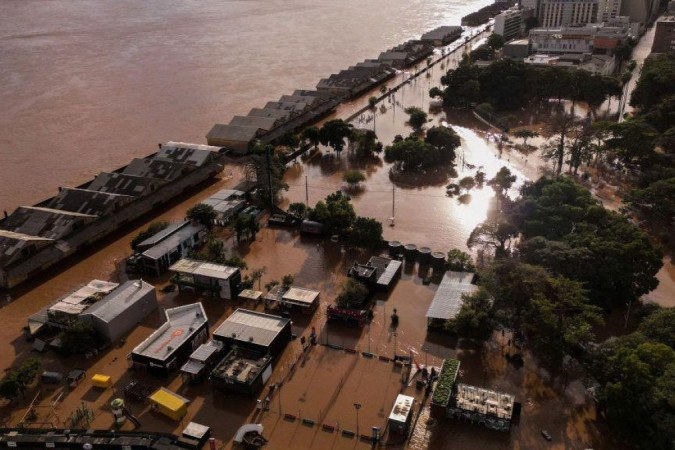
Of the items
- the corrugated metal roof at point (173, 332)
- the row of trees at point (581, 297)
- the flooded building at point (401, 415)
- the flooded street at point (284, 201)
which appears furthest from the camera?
the corrugated metal roof at point (173, 332)

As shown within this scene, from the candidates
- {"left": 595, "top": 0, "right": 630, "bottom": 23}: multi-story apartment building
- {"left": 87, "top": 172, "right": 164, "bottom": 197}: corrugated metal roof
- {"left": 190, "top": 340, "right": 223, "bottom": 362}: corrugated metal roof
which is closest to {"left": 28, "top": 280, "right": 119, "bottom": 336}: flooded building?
{"left": 190, "top": 340, "right": 223, "bottom": 362}: corrugated metal roof

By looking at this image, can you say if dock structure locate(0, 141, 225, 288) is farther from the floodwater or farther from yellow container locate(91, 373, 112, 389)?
yellow container locate(91, 373, 112, 389)

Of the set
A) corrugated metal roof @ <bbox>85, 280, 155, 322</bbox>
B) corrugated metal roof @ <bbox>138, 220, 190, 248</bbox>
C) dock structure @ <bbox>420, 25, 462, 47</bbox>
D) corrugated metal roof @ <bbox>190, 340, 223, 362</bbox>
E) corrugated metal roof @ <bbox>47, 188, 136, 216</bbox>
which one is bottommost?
corrugated metal roof @ <bbox>190, 340, 223, 362</bbox>

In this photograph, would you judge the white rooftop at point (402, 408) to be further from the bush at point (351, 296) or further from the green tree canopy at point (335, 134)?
the green tree canopy at point (335, 134)

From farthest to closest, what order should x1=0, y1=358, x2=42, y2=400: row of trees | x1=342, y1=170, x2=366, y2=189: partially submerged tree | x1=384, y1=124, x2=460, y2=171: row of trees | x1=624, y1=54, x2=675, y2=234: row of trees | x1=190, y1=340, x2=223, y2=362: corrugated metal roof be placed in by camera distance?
x1=384, y1=124, x2=460, y2=171: row of trees → x1=342, y1=170, x2=366, y2=189: partially submerged tree → x1=624, y1=54, x2=675, y2=234: row of trees → x1=190, y1=340, x2=223, y2=362: corrugated metal roof → x1=0, y1=358, x2=42, y2=400: row of trees

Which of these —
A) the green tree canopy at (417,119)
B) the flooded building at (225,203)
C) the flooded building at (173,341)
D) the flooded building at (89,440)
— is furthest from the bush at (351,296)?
the green tree canopy at (417,119)

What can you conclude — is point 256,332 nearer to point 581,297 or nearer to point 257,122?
point 581,297
